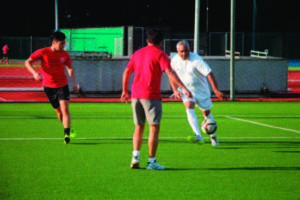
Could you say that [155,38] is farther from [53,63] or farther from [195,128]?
[53,63]

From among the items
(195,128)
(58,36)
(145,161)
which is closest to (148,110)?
(145,161)

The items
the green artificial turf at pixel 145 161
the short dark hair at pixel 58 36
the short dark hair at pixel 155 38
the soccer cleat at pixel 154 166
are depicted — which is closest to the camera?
the green artificial turf at pixel 145 161

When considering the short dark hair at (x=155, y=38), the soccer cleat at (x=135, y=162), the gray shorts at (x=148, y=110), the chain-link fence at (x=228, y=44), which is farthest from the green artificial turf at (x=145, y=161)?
the chain-link fence at (x=228, y=44)

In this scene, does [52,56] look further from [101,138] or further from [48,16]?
[48,16]

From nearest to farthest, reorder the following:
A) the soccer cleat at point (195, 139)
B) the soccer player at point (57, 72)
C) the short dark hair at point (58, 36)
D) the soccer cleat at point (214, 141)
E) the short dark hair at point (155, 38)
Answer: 1. the short dark hair at point (155, 38)
2. the soccer cleat at point (195, 139)
3. the short dark hair at point (58, 36)
4. the soccer player at point (57, 72)
5. the soccer cleat at point (214, 141)

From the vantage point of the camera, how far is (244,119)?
20359 mm

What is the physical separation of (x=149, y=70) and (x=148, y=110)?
58 cm

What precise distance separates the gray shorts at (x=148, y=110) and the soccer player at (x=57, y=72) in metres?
3.40

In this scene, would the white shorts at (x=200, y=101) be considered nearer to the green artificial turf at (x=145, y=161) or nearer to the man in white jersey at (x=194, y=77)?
the man in white jersey at (x=194, y=77)

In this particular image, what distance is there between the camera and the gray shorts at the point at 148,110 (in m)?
→ 11.1

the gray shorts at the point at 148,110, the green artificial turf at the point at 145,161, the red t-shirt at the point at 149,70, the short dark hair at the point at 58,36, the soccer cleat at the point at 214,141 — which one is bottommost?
the green artificial turf at the point at 145,161

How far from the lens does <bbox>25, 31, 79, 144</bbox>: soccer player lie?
14.2 m

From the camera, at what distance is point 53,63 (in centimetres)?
1441

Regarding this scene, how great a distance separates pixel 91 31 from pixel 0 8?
20.4 metres
